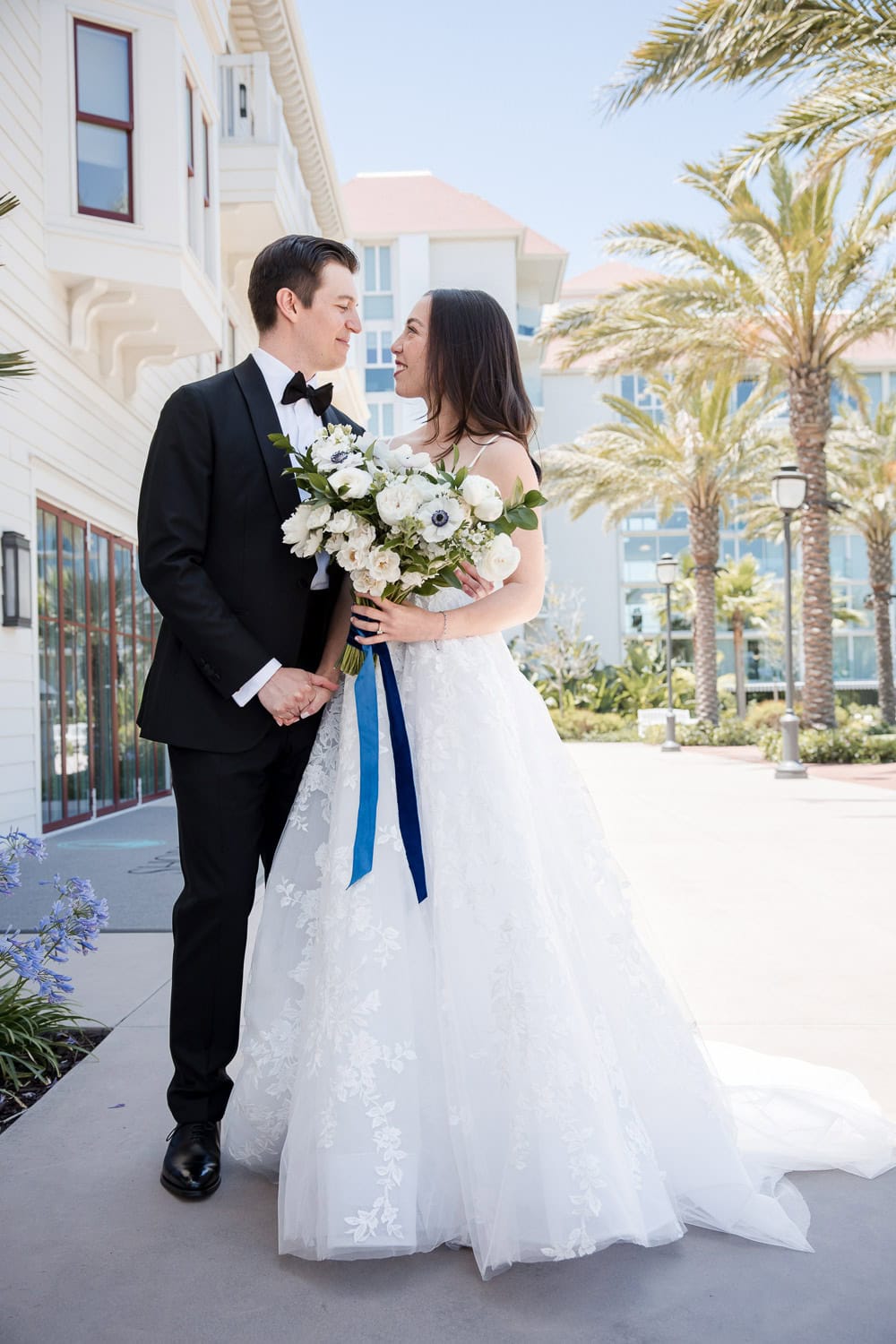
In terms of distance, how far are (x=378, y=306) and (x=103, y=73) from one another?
3616 centimetres

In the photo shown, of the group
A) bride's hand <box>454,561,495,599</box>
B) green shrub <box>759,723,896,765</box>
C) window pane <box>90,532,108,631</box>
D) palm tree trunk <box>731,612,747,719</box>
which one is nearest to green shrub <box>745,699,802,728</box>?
green shrub <box>759,723,896,765</box>

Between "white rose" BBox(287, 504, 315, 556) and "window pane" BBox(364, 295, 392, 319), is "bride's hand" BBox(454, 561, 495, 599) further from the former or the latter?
"window pane" BBox(364, 295, 392, 319)

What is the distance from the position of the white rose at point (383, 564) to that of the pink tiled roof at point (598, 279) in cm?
5377

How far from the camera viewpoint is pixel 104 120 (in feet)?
34.2

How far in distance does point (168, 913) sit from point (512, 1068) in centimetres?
453

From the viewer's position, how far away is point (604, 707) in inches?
1537

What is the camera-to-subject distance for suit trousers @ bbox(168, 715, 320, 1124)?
3.02 m

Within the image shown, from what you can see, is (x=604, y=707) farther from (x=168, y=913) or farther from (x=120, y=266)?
(x=168, y=913)

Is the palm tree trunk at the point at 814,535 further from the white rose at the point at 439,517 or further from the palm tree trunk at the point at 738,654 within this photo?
the palm tree trunk at the point at 738,654

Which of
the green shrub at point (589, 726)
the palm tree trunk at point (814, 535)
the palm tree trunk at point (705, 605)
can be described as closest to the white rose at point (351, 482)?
the palm tree trunk at point (814, 535)

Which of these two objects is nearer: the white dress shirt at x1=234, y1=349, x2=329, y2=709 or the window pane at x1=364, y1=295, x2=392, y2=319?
the white dress shirt at x1=234, y1=349, x2=329, y2=709

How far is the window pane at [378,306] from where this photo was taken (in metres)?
45.3

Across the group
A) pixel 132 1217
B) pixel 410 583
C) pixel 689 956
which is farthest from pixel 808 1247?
pixel 689 956

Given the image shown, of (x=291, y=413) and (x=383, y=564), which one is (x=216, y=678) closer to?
(x=383, y=564)
